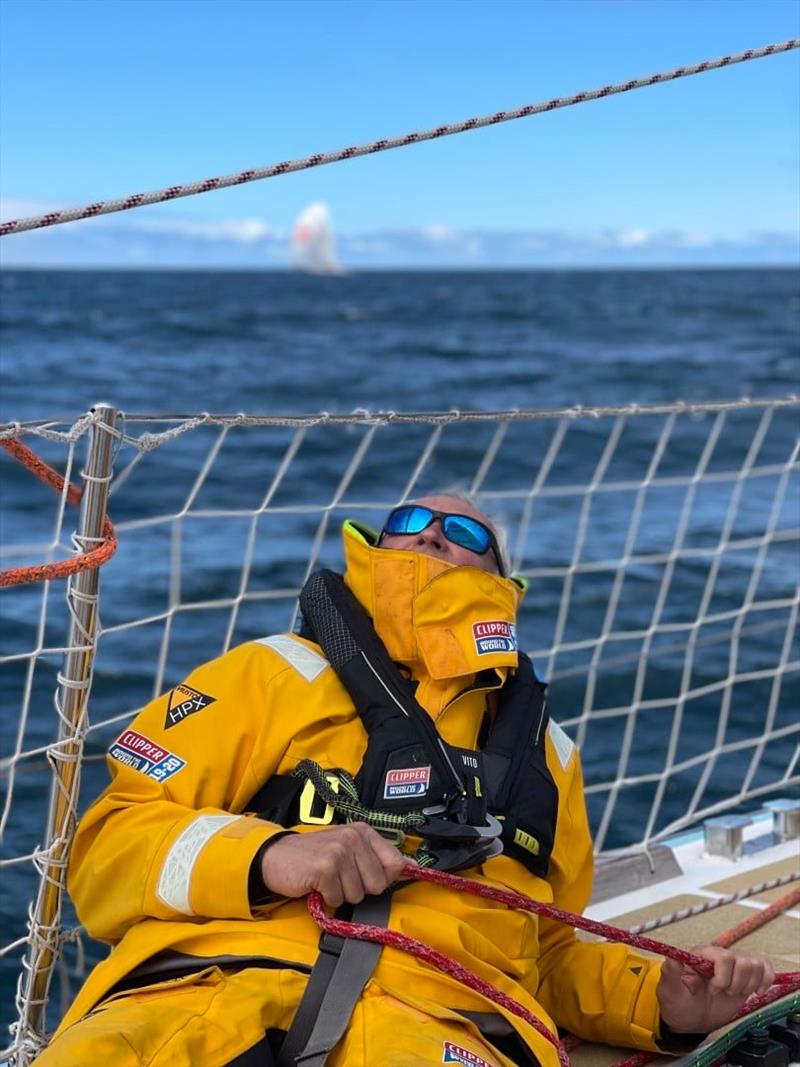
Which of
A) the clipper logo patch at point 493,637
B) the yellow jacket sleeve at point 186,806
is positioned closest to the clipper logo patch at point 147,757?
the yellow jacket sleeve at point 186,806

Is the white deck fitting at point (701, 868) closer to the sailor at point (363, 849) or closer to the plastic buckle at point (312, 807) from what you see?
the sailor at point (363, 849)

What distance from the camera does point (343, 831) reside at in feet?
5.26

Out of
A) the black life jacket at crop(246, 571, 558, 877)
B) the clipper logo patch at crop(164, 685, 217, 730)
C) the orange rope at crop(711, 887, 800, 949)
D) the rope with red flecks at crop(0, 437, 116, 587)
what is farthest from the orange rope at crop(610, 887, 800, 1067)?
the rope with red flecks at crop(0, 437, 116, 587)

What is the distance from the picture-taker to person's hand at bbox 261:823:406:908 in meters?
1.57

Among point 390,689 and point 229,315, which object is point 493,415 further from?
point 229,315

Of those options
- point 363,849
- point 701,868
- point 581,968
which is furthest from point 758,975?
point 701,868

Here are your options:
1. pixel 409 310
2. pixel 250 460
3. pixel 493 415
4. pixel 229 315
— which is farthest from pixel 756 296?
pixel 493 415

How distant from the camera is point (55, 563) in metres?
1.90

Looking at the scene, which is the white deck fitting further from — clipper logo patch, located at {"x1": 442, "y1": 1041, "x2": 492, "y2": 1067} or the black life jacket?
clipper logo patch, located at {"x1": 442, "y1": 1041, "x2": 492, "y2": 1067}

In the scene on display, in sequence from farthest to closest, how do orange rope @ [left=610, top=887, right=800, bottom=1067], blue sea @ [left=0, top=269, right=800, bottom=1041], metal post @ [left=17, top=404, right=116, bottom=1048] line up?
blue sea @ [left=0, top=269, right=800, bottom=1041] < orange rope @ [left=610, top=887, right=800, bottom=1067] < metal post @ [left=17, top=404, right=116, bottom=1048]

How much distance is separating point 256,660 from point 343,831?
0.28 m

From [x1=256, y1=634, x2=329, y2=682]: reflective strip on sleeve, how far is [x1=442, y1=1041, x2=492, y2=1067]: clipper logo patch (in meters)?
0.45

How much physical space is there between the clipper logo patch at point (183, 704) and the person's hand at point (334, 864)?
211 millimetres

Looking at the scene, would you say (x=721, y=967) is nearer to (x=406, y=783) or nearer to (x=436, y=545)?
(x=406, y=783)
